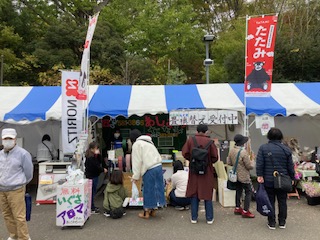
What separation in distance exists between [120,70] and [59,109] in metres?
9.81

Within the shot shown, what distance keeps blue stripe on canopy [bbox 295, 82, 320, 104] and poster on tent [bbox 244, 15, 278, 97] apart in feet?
5.02

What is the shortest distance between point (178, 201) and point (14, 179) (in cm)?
284

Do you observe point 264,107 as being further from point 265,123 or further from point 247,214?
point 247,214

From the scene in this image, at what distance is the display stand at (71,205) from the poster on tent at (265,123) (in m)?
3.68

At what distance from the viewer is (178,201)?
218 inches

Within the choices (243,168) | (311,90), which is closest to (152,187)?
(243,168)

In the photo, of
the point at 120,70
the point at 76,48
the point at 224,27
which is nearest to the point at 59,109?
the point at 120,70

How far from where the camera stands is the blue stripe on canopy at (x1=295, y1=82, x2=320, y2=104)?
22.9 ft

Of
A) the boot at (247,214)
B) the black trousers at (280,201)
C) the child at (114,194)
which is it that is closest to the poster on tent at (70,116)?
the child at (114,194)

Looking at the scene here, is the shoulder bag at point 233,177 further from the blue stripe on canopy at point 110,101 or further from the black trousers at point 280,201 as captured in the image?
the blue stripe on canopy at point 110,101

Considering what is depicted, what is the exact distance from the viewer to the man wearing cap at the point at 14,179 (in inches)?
146

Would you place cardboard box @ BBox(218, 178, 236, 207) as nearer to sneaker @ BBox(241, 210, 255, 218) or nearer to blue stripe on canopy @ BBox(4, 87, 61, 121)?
sneaker @ BBox(241, 210, 255, 218)

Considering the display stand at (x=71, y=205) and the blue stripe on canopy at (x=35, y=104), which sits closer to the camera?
the display stand at (x=71, y=205)

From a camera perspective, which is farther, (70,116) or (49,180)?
(49,180)
